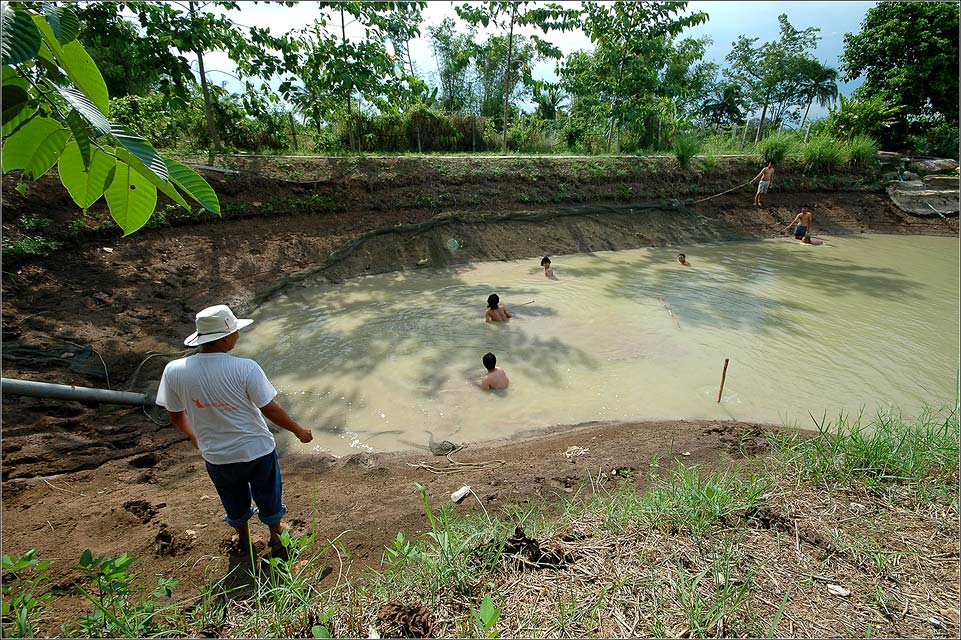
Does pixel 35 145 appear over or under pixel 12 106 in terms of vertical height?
under

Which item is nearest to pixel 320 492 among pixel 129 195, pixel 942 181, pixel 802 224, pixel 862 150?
pixel 129 195

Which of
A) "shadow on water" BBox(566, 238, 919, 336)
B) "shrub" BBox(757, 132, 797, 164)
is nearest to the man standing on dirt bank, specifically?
"shrub" BBox(757, 132, 797, 164)

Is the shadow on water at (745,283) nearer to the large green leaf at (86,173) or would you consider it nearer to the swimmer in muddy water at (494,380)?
the swimmer in muddy water at (494,380)

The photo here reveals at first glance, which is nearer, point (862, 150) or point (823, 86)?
point (862, 150)

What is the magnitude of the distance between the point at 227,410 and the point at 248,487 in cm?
70

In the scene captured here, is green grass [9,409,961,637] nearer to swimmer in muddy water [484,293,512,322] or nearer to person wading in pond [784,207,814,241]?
swimmer in muddy water [484,293,512,322]

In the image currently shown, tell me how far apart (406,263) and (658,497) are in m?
8.61

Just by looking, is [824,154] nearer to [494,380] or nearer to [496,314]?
[496,314]

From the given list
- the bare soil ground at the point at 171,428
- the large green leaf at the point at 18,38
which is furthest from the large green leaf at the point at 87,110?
the bare soil ground at the point at 171,428

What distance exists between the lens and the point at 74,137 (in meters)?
1.45

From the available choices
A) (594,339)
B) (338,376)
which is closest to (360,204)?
(338,376)

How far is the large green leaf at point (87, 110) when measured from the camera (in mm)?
1185

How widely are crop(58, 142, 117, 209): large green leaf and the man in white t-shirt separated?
126 centimetres

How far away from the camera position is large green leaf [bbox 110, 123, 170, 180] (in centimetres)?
122
